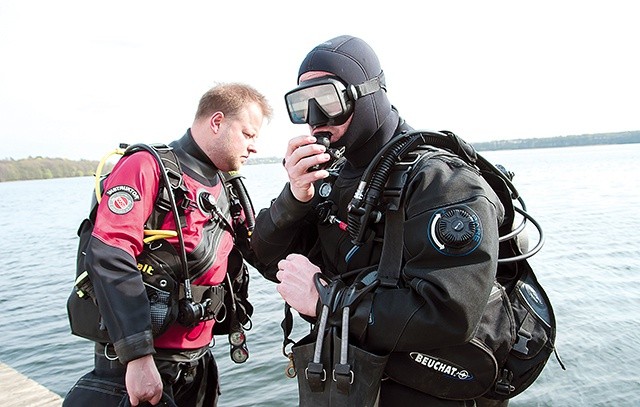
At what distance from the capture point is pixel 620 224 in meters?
16.3

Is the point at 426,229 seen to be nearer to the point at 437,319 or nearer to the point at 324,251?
the point at 437,319

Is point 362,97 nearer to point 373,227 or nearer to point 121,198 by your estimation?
point 373,227

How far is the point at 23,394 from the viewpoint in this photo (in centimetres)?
448

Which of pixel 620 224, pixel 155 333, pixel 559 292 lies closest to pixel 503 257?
pixel 155 333

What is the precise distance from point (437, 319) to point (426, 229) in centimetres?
29

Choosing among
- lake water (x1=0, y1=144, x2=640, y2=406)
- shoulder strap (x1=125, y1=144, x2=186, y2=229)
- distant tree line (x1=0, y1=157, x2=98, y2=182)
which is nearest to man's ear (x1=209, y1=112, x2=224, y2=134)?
shoulder strap (x1=125, y1=144, x2=186, y2=229)

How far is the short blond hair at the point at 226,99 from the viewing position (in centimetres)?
319

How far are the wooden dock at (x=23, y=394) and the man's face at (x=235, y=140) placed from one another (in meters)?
2.75

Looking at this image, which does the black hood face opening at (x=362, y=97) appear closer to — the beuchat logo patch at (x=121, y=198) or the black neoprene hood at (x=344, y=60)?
the black neoprene hood at (x=344, y=60)

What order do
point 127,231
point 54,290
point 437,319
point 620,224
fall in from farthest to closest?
point 620,224
point 54,290
point 127,231
point 437,319

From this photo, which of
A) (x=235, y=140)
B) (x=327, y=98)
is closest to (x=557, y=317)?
(x=235, y=140)

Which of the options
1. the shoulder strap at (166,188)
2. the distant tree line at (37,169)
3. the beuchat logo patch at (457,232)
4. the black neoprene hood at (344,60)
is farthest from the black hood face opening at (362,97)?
the distant tree line at (37,169)

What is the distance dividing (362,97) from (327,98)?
0.16 metres

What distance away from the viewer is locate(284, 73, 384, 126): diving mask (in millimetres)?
2047
